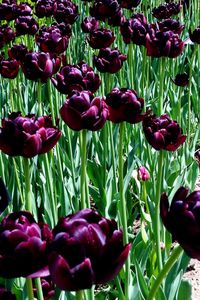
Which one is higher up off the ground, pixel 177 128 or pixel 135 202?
pixel 177 128

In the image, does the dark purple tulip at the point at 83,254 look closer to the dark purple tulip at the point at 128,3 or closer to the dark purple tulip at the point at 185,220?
the dark purple tulip at the point at 185,220

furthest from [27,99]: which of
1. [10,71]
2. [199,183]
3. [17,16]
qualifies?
[199,183]

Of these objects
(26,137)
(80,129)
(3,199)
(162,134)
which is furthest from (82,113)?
(3,199)

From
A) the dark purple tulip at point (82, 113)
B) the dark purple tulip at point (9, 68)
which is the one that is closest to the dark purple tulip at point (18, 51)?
the dark purple tulip at point (9, 68)

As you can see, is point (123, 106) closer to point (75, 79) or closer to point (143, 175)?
point (75, 79)

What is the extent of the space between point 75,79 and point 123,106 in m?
0.42

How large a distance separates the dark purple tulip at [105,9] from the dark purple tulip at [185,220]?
2407 millimetres

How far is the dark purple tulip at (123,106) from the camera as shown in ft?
5.44

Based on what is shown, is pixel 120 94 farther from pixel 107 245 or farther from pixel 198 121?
pixel 198 121

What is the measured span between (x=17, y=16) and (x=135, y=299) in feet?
7.73

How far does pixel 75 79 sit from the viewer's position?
6.66 feet

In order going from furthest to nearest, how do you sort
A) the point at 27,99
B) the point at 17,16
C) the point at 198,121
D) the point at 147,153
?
the point at 198,121 < the point at 17,16 < the point at 27,99 < the point at 147,153

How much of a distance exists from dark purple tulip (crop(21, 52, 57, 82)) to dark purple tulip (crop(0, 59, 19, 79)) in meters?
0.37

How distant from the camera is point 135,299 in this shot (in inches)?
67.9
